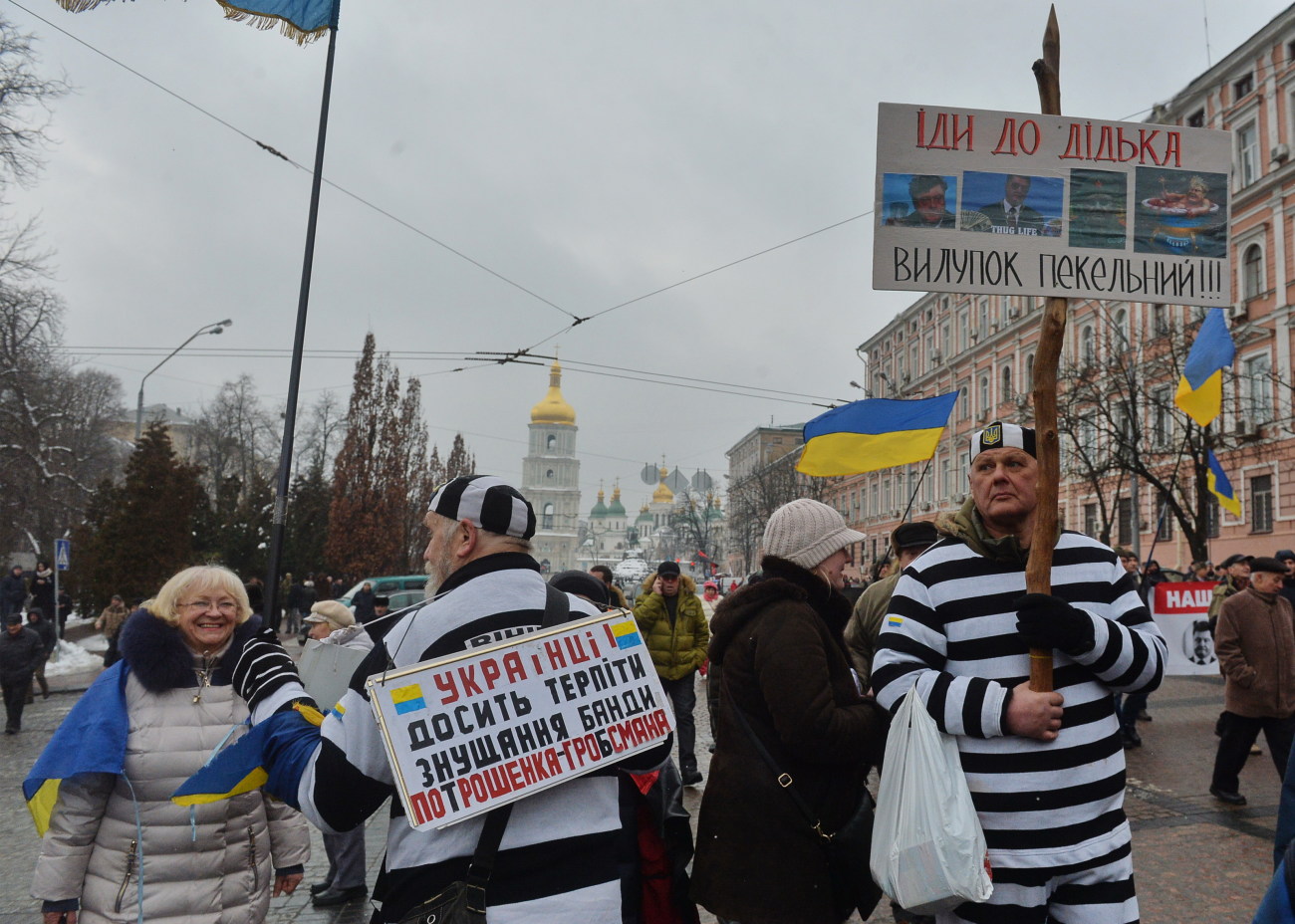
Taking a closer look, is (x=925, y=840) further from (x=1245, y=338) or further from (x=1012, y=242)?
(x=1245, y=338)

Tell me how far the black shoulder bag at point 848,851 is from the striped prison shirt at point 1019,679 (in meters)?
0.39

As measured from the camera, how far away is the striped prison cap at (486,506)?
8.27 feet

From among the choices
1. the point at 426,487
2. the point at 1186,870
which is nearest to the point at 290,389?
the point at 1186,870

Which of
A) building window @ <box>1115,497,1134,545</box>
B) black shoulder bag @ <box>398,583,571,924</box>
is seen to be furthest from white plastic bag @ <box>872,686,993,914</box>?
building window @ <box>1115,497,1134,545</box>

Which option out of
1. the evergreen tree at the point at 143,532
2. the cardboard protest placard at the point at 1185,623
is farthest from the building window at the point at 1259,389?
the evergreen tree at the point at 143,532

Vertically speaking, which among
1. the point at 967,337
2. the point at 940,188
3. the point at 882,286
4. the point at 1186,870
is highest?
the point at 967,337

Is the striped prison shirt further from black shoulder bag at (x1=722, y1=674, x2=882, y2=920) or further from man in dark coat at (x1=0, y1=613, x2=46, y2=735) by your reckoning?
man in dark coat at (x1=0, y1=613, x2=46, y2=735)

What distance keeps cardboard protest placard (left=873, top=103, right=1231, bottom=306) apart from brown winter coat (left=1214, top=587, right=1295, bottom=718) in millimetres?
5527

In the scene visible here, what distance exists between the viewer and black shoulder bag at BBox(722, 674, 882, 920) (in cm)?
288

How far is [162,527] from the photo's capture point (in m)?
25.1

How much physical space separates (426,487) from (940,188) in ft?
170

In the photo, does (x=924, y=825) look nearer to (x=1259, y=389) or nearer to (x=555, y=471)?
(x=1259, y=389)

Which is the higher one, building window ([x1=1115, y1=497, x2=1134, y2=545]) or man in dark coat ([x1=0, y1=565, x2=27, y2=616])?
building window ([x1=1115, y1=497, x2=1134, y2=545])

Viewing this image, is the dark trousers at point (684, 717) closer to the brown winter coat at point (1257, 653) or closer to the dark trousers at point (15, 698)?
the brown winter coat at point (1257, 653)
